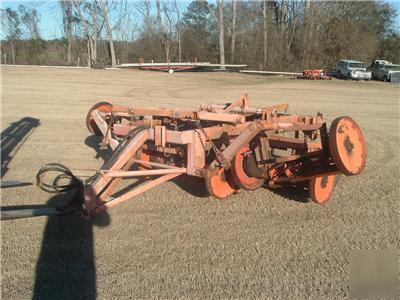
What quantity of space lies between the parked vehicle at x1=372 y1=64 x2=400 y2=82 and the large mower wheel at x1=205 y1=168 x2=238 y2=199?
30.9 metres

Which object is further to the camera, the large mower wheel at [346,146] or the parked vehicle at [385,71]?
the parked vehicle at [385,71]

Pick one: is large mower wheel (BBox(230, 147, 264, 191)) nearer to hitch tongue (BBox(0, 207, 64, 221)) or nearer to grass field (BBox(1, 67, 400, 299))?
grass field (BBox(1, 67, 400, 299))

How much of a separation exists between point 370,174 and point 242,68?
3812 centimetres

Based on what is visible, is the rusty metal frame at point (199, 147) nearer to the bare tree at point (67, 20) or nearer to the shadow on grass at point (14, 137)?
the shadow on grass at point (14, 137)

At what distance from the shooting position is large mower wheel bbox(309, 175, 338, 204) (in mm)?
4645

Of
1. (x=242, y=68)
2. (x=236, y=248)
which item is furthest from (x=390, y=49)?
(x=236, y=248)

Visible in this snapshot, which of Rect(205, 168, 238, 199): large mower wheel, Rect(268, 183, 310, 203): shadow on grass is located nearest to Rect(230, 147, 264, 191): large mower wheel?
Rect(205, 168, 238, 199): large mower wheel

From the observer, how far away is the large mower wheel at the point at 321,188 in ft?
15.2

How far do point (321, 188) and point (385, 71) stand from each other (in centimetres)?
3116

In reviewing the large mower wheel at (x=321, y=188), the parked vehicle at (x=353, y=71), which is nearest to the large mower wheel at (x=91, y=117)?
the large mower wheel at (x=321, y=188)

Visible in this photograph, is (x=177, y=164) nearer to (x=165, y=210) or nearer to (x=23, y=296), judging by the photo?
(x=165, y=210)

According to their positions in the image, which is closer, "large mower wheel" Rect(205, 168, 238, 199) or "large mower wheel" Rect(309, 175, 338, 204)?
"large mower wheel" Rect(205, 168, 238, 199)

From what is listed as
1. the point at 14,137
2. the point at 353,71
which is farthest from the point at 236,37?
the point at 14,137

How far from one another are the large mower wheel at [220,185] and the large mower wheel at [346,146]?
1.13 m
